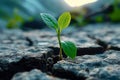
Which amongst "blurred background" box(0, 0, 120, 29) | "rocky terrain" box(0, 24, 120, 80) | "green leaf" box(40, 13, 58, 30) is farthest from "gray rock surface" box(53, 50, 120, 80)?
"blurred background" box(0, 0, 120, 29)

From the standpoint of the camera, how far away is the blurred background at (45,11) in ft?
13.6

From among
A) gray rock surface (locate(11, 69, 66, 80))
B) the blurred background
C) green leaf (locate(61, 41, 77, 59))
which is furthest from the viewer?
the blurred background

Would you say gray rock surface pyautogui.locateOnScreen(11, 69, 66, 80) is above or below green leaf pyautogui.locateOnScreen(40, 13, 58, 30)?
below

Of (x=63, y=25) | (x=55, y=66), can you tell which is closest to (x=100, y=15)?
(x=63, y=25)

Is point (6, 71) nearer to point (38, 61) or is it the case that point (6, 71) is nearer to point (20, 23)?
point (38, 61)

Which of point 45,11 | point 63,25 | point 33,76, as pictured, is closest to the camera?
point 33,76

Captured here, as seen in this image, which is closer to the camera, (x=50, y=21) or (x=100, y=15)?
(x=50, y=21)

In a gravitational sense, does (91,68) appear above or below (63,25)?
below

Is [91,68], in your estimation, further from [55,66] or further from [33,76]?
[33,76]

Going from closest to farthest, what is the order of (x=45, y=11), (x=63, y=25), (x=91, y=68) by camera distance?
(x=91, y=68)
(x=63, y=25)
(x=45, y=11)

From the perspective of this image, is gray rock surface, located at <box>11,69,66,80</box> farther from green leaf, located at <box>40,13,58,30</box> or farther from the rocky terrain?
green leaf, located at <box>40,13,58,30</box>

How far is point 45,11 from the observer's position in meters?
4.25

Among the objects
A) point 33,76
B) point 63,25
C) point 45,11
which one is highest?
point 45,11

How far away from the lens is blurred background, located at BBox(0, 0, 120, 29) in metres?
4.15
